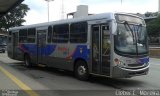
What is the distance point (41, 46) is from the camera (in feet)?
62.9

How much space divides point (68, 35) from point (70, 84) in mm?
3061

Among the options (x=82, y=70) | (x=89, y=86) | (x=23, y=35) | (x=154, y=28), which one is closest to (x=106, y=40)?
(x=89, y=86)

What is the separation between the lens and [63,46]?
16.5 m

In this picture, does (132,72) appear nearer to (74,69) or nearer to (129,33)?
(129,33)

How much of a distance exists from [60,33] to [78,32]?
192cm

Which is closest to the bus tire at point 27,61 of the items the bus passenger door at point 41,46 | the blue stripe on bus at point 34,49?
the blue stripe on bus at point 34,49

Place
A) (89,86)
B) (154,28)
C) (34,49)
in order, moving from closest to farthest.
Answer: (89,86) < (34,49) < (154,28)

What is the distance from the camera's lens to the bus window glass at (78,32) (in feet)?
47.8

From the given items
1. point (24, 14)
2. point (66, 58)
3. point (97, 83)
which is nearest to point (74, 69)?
point (66, 58)

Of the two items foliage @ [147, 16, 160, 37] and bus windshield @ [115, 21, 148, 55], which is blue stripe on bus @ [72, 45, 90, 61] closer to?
bus windshield @ [115, 21, 148, 55]

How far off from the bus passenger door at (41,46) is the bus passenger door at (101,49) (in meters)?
5.27

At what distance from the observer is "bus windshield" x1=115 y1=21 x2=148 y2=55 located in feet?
42.5

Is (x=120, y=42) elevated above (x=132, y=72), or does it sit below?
above

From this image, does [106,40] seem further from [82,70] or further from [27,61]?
[27,61]
